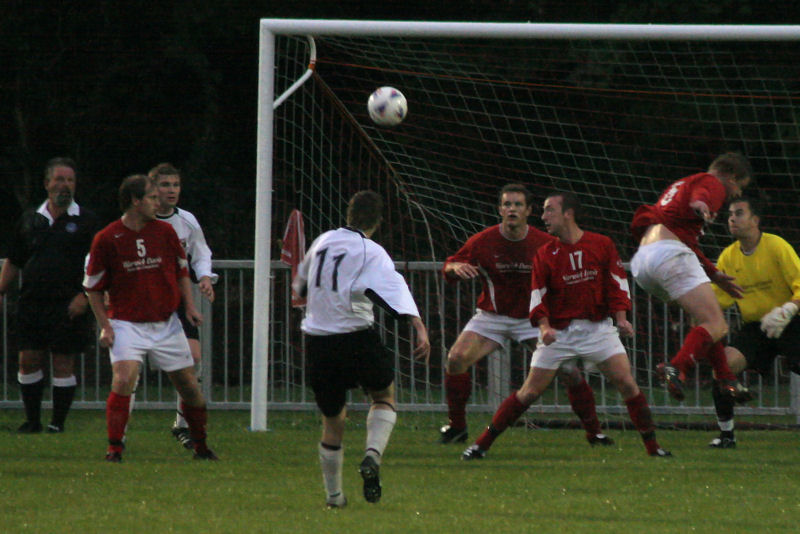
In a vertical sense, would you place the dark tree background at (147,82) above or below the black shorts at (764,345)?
above

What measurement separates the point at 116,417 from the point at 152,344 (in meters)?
0.49

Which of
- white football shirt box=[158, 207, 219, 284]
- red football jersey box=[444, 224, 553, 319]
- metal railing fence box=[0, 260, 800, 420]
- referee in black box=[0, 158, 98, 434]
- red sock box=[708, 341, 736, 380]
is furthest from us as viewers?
metal railing fence box=[0, 260, 800, 420]

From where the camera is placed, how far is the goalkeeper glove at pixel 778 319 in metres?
9.41

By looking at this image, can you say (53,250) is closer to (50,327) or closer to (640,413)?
(50,327)

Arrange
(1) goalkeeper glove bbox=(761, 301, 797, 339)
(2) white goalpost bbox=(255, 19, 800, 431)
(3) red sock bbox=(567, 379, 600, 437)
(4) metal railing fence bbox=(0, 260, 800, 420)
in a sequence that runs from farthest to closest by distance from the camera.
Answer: (4) metal railing fence bbox=(0, 260, 800, 420) < (2) white goalpost bbox=(255, 19, 800, 431) < (3) red sock bbox=(567, 379, 600, 437) < (1) goalkeeper glove bbox=(761, 301, 797, 339)

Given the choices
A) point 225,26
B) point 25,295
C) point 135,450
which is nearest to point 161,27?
point 225,26

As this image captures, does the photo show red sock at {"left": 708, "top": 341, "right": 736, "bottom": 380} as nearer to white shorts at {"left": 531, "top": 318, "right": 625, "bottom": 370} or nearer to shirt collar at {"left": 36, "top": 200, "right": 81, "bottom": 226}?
white shorts at {"left": 531, "top": 318, "right": 625, "bottom": 370}

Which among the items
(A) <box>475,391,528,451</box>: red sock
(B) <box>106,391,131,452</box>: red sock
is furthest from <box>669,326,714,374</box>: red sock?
(B) <box>106,391,131,452</box>: red sock

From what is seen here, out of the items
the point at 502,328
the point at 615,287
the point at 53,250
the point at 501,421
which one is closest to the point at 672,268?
the point at 615,287

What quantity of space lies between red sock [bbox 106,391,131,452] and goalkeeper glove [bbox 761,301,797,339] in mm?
4209

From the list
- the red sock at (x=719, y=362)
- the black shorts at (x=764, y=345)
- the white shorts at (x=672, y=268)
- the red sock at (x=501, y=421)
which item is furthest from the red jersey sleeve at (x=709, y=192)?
the red sock at (x=501, y=421)

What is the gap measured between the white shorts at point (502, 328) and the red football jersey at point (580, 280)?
1.02 meters

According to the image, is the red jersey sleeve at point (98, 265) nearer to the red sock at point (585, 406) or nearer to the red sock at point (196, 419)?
the red sock at point (196, 419)

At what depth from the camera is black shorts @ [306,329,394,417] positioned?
6.66 meters
